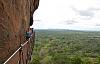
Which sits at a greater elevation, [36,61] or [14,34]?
[14,34]

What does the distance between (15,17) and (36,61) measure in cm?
6964

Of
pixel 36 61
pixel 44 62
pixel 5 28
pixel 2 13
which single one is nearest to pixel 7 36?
pixel 5 28

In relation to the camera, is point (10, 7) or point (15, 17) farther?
point (15, 17)

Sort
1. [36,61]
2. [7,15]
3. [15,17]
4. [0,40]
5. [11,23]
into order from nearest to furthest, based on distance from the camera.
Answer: [0,40] < [7,15] < [11,23] < [15,17] < [36,61]

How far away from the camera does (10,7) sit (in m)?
6.55

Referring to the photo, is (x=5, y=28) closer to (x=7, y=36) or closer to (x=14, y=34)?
(x=7, y=36)

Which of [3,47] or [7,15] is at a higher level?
[7,15]

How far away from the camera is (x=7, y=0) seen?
629 cm

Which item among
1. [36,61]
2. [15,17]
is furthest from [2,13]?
[36,61]

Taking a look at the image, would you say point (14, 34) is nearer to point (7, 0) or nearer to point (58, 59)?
point (7, 0)

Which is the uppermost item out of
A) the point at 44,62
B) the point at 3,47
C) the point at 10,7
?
the point at 10,7

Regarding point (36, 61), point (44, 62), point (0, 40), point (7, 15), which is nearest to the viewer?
point (0, 40)

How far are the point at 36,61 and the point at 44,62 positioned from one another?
7.94 metres

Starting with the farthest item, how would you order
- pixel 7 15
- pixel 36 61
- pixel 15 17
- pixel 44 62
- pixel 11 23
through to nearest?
pixel 44 62 < pixel 36 61 < pixel 15 17 < pixel 11 23 < pixel 7 15
